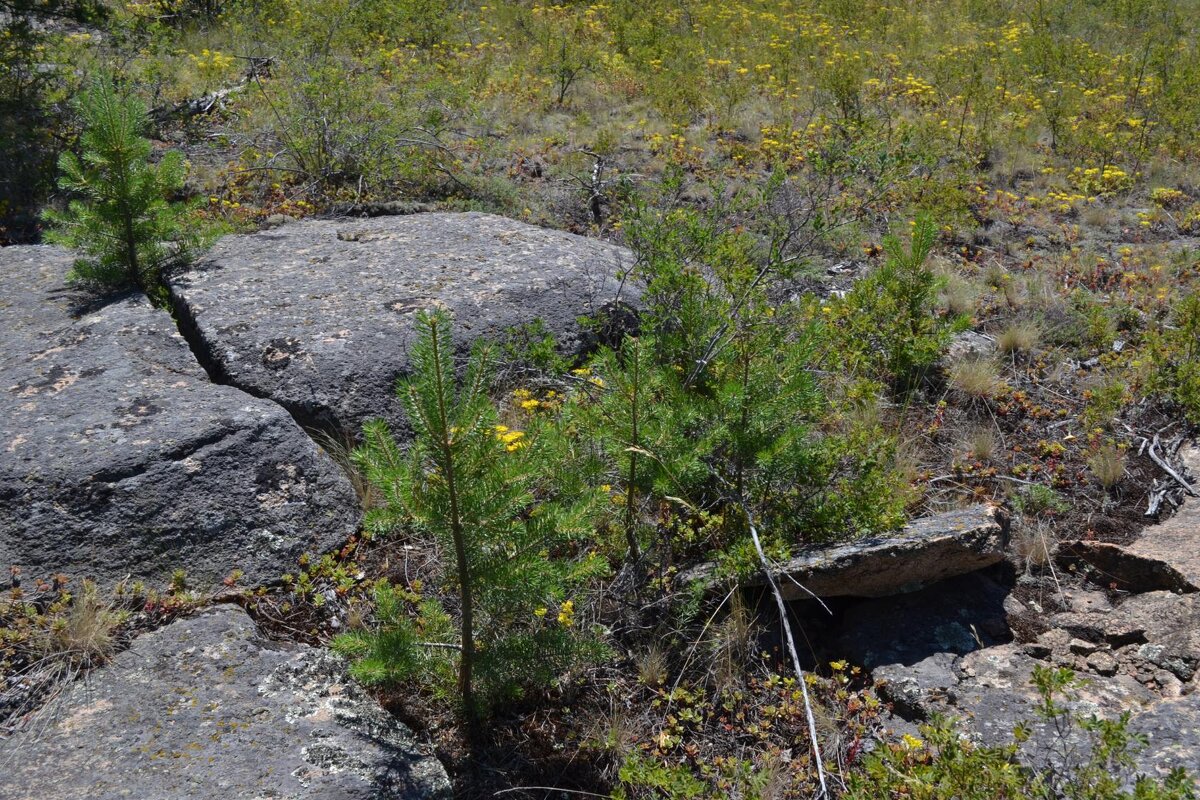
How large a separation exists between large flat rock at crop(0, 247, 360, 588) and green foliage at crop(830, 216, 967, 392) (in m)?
3.10

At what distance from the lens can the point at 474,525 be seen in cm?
294

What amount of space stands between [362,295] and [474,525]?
2.53 m

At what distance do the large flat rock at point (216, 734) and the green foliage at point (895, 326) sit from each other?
341cm

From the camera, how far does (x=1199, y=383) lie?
5074 millimetres

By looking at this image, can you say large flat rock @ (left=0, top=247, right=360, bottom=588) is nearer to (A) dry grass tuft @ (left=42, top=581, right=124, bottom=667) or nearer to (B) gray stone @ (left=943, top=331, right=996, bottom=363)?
(A) dry grass tuft @ (left=42, top=581, right=124, bottom=667)

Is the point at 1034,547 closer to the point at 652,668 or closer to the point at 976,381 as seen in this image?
the point at 976,381

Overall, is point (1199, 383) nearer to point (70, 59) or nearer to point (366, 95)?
point (366, 95)

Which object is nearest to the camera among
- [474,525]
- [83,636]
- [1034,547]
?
[474,525]

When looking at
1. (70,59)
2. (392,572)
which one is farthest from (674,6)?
(392,572)

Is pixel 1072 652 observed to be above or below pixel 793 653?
below

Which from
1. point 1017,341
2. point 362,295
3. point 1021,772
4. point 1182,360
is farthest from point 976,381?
point 362,295

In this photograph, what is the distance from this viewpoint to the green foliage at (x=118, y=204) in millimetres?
4598

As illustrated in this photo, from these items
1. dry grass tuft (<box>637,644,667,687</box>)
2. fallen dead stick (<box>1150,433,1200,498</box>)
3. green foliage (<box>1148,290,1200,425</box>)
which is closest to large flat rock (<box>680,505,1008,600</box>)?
dry grass tuft (<box>637,644,667,687</box>)

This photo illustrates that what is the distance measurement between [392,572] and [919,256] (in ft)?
11.1
